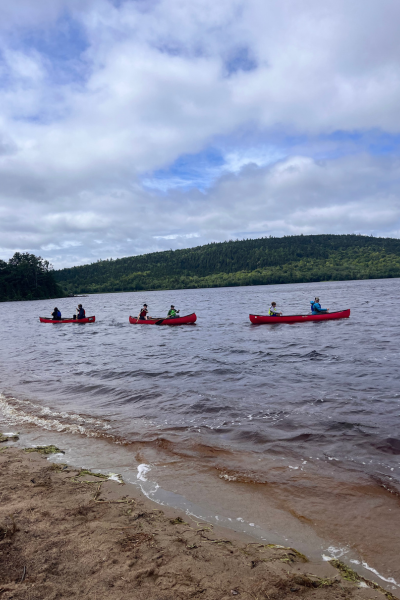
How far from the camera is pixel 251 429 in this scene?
8.72m

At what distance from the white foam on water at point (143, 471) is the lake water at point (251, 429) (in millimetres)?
50

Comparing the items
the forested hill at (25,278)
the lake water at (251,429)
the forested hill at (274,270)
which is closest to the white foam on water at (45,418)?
the lake water at (251,429)

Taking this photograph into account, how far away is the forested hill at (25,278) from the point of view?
12384 cm

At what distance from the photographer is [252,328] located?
30625 mm

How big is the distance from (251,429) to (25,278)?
131581mm

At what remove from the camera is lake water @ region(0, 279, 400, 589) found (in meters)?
5.16

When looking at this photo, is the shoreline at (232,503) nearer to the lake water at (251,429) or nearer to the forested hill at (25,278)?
the lake water at (251,429)

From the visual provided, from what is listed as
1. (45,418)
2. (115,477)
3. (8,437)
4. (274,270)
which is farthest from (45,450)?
(274,270)

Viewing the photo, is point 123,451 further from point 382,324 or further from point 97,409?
point 382,324

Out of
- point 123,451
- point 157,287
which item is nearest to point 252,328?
point 123,451

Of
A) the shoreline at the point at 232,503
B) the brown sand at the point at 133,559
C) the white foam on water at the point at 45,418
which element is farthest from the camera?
the white foam on water at the point at 45,418

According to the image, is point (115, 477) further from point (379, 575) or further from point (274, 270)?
point (274, 270)

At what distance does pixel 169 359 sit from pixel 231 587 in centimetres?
1526

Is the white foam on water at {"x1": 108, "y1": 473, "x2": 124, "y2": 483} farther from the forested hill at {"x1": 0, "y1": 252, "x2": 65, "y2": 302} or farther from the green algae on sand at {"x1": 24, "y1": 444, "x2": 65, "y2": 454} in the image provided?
the forested hill at {"x1": 0, "y1": 252, "x2": 65, "y2": 302}
